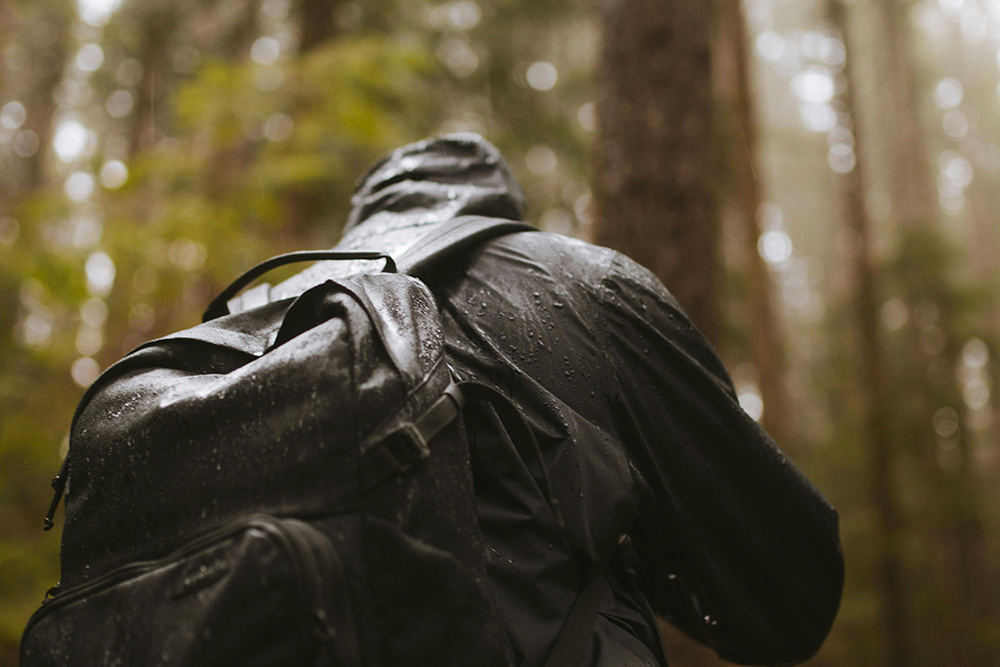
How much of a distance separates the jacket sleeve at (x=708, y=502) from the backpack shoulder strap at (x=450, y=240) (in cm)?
29

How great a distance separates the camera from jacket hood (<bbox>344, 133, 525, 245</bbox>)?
188cm

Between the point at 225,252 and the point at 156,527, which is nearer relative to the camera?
the point at 156,527

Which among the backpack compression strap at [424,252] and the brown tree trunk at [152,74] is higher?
the brown tree trunk at [152,74]

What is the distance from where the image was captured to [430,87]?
29.3 feet

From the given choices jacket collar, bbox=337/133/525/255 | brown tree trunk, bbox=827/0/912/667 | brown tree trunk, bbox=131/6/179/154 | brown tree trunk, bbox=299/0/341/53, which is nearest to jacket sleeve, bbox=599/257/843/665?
jacket collar, bbox=337/133/525/255

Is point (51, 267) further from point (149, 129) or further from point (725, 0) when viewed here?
point (725, 0)

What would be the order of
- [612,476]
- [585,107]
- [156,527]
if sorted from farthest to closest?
[585,107], [612,476], [156,527]

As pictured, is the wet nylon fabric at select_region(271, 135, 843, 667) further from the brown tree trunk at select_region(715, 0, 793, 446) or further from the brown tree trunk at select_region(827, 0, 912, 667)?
the brown tree trunk at select_region(827, 0, 912, 667)

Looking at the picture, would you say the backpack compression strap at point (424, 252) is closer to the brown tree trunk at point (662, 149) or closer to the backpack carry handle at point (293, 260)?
the backpack carry handle at point (293, 260)

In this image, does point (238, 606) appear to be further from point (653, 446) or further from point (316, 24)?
point (316, 24)

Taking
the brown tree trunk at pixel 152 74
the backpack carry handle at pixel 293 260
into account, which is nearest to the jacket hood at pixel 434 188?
the backpack carry handle at pixel 293 260

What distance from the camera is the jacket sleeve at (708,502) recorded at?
1.64 m

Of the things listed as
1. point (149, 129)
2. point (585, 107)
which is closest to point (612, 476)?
point (585, 107)

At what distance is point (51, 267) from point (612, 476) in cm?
445
